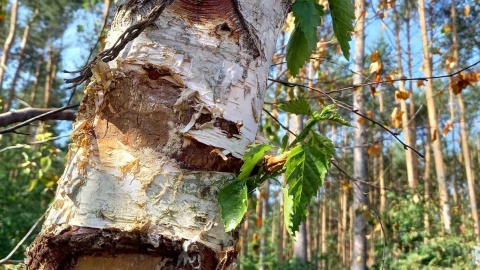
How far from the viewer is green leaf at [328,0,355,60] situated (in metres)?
0.91

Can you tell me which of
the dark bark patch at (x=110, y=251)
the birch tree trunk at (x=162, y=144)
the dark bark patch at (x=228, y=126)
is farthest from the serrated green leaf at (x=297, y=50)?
the dark bark patch at (x=110, y=251)

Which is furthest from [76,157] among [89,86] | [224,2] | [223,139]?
[224,2]

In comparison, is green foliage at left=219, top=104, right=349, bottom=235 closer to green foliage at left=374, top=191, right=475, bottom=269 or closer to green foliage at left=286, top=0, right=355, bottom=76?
green foliage at left=286, top=0, right=355, bottom=76

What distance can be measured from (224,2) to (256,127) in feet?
0.69

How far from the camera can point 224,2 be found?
0.75 m

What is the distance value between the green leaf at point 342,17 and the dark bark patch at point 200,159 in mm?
404

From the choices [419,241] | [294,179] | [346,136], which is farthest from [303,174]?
[346,136]

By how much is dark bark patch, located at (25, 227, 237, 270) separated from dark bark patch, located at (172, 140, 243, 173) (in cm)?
11

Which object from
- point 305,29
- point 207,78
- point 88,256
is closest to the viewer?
point 88,256

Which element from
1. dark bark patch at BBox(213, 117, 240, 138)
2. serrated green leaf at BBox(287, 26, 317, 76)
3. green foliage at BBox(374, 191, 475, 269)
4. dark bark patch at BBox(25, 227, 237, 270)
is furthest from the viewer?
green foliage at BBox(374, 191, 475, 269)

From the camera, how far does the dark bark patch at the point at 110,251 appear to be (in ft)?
1.93

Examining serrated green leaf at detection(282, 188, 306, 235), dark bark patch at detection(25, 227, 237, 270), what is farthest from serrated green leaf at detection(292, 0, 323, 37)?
dark bark patch at detection(25, 227, 237, 270)

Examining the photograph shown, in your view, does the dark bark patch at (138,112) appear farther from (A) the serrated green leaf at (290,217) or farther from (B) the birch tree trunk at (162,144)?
(A) the serrated green leaf at (290,217)

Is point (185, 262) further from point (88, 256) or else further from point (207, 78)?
point (207, 78)
